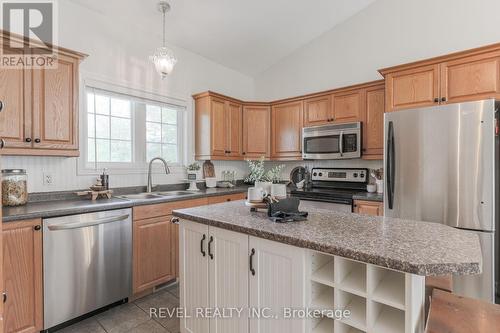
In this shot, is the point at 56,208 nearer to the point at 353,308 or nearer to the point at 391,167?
the point at 353,308

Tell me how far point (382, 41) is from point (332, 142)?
146cm

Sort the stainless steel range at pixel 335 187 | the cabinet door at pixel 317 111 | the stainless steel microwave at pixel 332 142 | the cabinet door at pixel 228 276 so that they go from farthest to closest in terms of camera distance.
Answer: the cabinet door at pixel 317 111 < the stainless steel microwave at pixel 332 142 < the stainless steel range at pixel 335 187 < the cabinet door at pixel 228 276

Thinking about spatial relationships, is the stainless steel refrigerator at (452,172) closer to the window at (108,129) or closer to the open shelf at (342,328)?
the open shelf at (342,328)

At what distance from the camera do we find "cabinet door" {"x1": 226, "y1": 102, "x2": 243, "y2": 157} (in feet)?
12.8

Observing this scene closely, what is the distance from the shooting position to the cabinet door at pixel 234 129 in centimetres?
389

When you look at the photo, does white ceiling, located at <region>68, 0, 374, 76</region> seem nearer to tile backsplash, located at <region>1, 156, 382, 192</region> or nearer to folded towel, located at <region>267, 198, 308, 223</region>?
tile backsplash, located at <region>1, 156, 382, 192</region>

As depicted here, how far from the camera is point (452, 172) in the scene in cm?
227

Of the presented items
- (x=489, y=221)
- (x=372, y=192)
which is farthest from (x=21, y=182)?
(x=489, y=221)

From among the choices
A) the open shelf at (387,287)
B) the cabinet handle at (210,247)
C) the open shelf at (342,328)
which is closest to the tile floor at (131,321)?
the cabinet handle at (210,247)

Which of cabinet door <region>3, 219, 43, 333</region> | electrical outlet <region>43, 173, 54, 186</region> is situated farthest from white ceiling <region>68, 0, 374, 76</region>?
cabinet door <region>3, 219, 43, 333</region>

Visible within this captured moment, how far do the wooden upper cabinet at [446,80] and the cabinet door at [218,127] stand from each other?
211cm

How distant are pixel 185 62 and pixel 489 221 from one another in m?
3.77

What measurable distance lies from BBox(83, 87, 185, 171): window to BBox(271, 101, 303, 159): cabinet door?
1.46 meters

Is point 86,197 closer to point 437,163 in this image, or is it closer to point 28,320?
point 28,320
